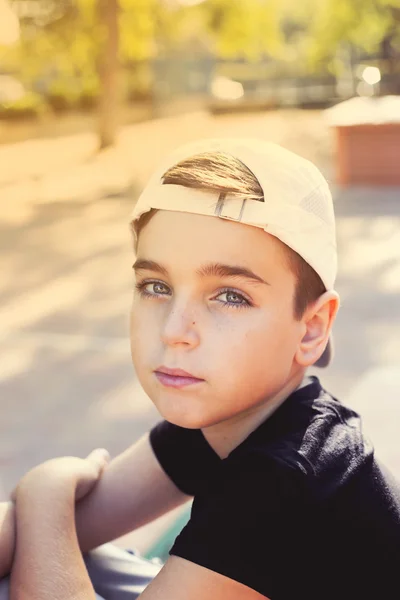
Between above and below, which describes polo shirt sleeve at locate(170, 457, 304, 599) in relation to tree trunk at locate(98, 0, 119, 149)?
below

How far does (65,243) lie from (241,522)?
684cm

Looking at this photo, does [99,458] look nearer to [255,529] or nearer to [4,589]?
[4,589]

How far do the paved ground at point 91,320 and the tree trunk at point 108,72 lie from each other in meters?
4.79

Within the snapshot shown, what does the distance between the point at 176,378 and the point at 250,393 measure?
0.12 metres

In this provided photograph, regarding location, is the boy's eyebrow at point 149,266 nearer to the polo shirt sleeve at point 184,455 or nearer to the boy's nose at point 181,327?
the boy's nose at point 181,327

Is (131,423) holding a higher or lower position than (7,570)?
lower

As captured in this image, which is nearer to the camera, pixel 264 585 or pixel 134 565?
pixel 264 585

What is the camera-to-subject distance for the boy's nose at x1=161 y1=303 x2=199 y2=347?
1.27m

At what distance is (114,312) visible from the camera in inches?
213

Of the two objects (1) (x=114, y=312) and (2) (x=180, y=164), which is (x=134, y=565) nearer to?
(2) (x=180, y=164)

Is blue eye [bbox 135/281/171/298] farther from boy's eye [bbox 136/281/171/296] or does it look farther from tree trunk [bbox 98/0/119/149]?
Answer: tree trunk [bbox 98/0/119/149]

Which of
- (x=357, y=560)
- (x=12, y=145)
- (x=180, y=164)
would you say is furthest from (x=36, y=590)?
(x=12, y=145)

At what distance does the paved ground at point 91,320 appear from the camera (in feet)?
11.7

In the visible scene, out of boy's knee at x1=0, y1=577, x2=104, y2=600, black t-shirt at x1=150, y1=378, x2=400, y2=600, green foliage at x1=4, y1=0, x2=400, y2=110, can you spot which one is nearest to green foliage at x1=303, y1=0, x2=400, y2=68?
green foliage at x1=4, y1=0, x2=400, y2=110
